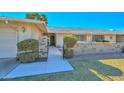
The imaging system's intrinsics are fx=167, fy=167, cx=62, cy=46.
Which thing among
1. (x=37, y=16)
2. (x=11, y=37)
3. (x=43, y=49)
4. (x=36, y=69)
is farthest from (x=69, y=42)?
(x=37, y=16)

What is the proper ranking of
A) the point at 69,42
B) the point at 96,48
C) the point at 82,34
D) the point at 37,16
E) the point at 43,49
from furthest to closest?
the point at 37,16
the point at 82,34
the point at 96,48
the point at 69,42
the point at 43,49

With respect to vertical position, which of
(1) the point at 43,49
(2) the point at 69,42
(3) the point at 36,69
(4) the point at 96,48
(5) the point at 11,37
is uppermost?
(5) the point at 11,37

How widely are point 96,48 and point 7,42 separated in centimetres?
880

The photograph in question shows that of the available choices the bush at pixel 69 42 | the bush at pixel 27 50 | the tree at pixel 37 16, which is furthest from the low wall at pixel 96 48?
the tree at pixel 37 16

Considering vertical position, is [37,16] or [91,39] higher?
[37,16]

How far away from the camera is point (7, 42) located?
12180 millimetres

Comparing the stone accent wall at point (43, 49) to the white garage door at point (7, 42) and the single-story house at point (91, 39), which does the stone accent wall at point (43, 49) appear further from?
the single-story house at point (91, 39)

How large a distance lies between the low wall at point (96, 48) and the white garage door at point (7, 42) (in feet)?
18.6

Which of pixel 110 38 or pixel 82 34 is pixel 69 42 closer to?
pixel 82 34

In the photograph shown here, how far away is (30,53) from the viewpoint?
1109 cm

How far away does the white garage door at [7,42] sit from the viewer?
476 inches
